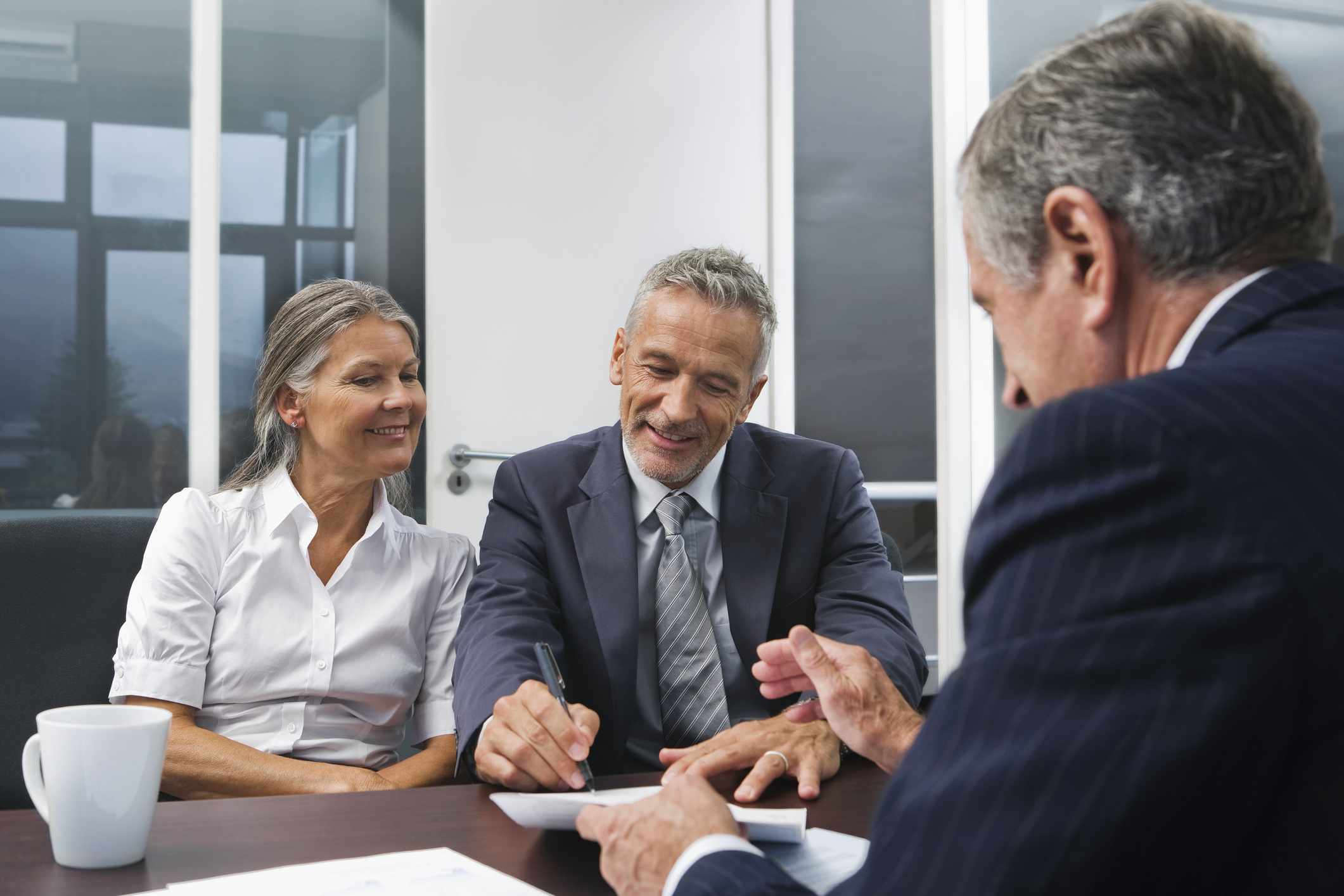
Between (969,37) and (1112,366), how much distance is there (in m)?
2.41

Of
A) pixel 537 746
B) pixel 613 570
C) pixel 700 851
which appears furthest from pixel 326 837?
pixel 613 570

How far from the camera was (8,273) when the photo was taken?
2.77 m

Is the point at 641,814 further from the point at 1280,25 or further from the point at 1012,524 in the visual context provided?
the point at 1280,25

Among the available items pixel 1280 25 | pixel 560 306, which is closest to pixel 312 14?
pixel 560 306

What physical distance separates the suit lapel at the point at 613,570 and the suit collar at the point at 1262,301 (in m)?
1.07

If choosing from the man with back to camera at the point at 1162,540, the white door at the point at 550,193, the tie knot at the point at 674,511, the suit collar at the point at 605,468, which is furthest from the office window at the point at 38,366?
the man with back to camera at the point at 1162,540

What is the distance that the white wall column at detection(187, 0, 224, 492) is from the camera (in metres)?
2.92

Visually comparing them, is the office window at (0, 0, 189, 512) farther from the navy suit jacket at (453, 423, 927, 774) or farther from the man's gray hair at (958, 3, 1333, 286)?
the man's gray hair at (958, 3, 1333, 286)

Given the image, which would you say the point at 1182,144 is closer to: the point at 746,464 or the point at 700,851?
the point at 700,851

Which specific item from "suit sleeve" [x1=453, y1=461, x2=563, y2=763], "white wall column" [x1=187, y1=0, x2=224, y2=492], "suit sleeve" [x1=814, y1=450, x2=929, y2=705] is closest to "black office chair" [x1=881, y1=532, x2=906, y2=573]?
"suit sleeve" [x1=814, y1=450, x2=929, y2=705]

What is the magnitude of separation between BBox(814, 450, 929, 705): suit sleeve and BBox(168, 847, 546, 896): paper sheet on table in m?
0.72

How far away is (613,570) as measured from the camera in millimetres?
1680

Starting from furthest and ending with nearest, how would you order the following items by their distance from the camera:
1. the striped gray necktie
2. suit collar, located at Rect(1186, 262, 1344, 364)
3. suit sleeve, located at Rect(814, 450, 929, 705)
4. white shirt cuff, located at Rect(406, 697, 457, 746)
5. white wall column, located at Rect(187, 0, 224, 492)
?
white wall column, located at Rect(187, 0, 224, 492), white shirt cuff, located at Rect(406, 697, 457, 746), the striped gray necktie, suit sleeve, located at Rect(814, 450, 929, 705), suit collar, located at Rect(1186, 262, 1344, 364)

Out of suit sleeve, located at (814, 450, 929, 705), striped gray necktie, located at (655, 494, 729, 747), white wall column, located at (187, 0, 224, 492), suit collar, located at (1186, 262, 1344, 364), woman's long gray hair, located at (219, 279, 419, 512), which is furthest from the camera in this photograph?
white wall column, located at (187, 0, 224, 492)
